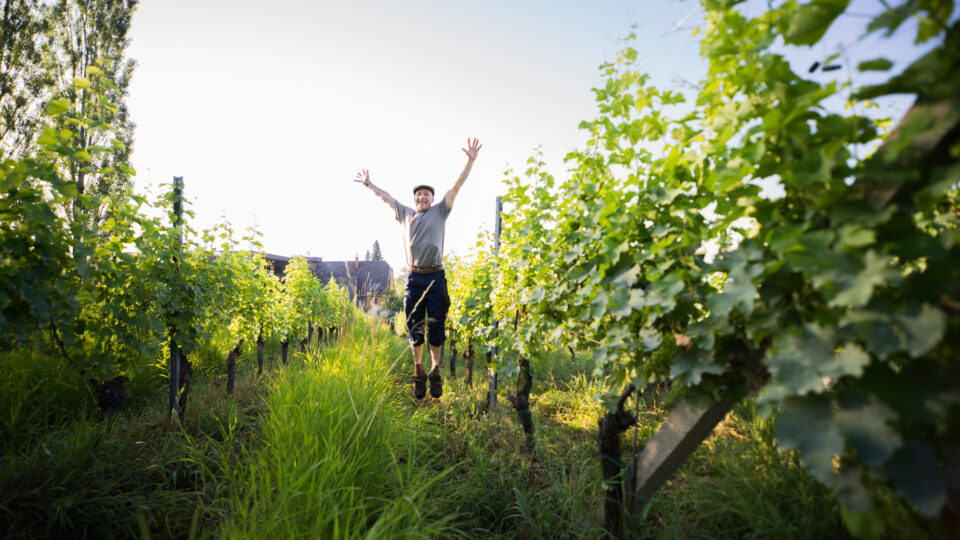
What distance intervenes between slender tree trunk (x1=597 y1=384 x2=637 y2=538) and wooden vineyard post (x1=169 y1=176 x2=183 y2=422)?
128 inches

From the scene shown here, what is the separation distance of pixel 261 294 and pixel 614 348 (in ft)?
16.9

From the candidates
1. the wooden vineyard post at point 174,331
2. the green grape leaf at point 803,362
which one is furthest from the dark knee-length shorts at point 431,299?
the green grape leaf at point 803,362

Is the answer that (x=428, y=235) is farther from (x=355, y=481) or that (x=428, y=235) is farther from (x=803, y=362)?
(x=803, y=362)

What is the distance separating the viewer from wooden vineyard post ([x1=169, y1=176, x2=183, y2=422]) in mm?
3031

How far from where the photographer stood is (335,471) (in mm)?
1825

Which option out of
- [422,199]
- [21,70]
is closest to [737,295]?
[422,199]

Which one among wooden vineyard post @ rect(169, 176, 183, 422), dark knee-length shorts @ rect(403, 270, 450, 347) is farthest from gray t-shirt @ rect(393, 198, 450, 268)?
wooden vineyard post @ rect(169, 176, 183, 422)

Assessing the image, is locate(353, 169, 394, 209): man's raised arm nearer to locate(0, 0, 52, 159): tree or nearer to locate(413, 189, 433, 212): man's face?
locate(413, 189, 433, 212): man's face

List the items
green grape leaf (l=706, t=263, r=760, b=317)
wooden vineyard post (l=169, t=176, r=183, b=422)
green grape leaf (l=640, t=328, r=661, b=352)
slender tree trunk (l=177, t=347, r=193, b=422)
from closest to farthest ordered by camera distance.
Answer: green grape leaf (l=706, t=263, r=760, b=317), green grape leaf (l=640, t=328, r=661, b=352), wooden vineyard post (l=169, t=176, r=183, b=422), slender tree trunk (l=177, t=347, r=193, b=422)

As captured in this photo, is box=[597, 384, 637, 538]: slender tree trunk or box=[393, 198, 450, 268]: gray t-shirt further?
box=[393, 198, 450, 268]: gray t-shirt

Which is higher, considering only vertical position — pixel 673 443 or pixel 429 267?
pixel 429 267

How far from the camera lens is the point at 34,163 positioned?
5.60 feet

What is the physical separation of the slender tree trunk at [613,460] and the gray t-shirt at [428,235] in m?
2.68

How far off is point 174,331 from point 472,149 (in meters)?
3.32
